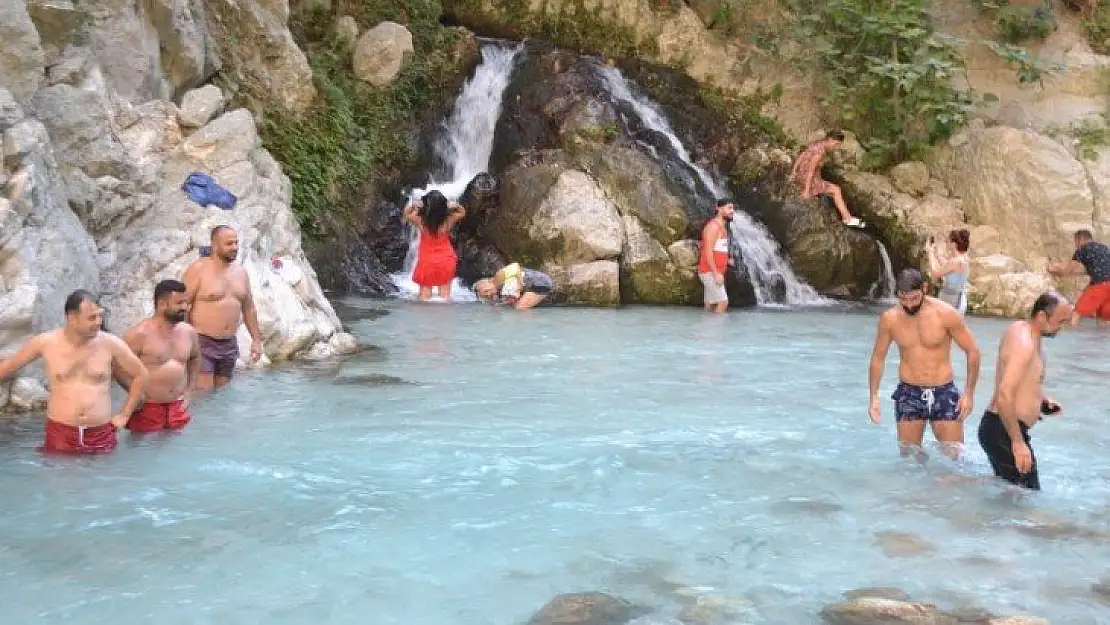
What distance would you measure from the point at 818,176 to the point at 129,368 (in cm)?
1349

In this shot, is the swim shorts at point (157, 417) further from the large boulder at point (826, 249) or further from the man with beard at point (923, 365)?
the large boulder at point (826, 249)

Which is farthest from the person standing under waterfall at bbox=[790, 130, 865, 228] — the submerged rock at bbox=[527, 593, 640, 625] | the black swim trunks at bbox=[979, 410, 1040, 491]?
the submerged rock at bbox=[527, 593, 640, 625]

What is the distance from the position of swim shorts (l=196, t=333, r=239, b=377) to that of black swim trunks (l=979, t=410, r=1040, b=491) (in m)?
5.59

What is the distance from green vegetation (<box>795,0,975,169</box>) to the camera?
16812 millimetres

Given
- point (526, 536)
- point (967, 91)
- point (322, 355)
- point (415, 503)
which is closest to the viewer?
point (526, 536)

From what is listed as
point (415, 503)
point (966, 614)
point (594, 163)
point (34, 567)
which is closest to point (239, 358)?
point (415, 503)

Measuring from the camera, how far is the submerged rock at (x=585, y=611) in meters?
4.35

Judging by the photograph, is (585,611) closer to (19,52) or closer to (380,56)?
(19,52)

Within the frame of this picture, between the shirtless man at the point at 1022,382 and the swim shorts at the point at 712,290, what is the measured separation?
8879 mm

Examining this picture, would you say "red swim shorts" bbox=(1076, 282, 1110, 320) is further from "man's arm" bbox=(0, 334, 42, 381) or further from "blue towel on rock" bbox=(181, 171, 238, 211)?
"man's arm" bbox=(0, 334, 42, 381)

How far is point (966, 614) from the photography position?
4.46 m

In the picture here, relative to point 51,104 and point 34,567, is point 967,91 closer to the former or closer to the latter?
point 51,104

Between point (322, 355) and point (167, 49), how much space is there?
170 inches

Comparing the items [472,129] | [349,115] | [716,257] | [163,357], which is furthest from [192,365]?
[472,129]
